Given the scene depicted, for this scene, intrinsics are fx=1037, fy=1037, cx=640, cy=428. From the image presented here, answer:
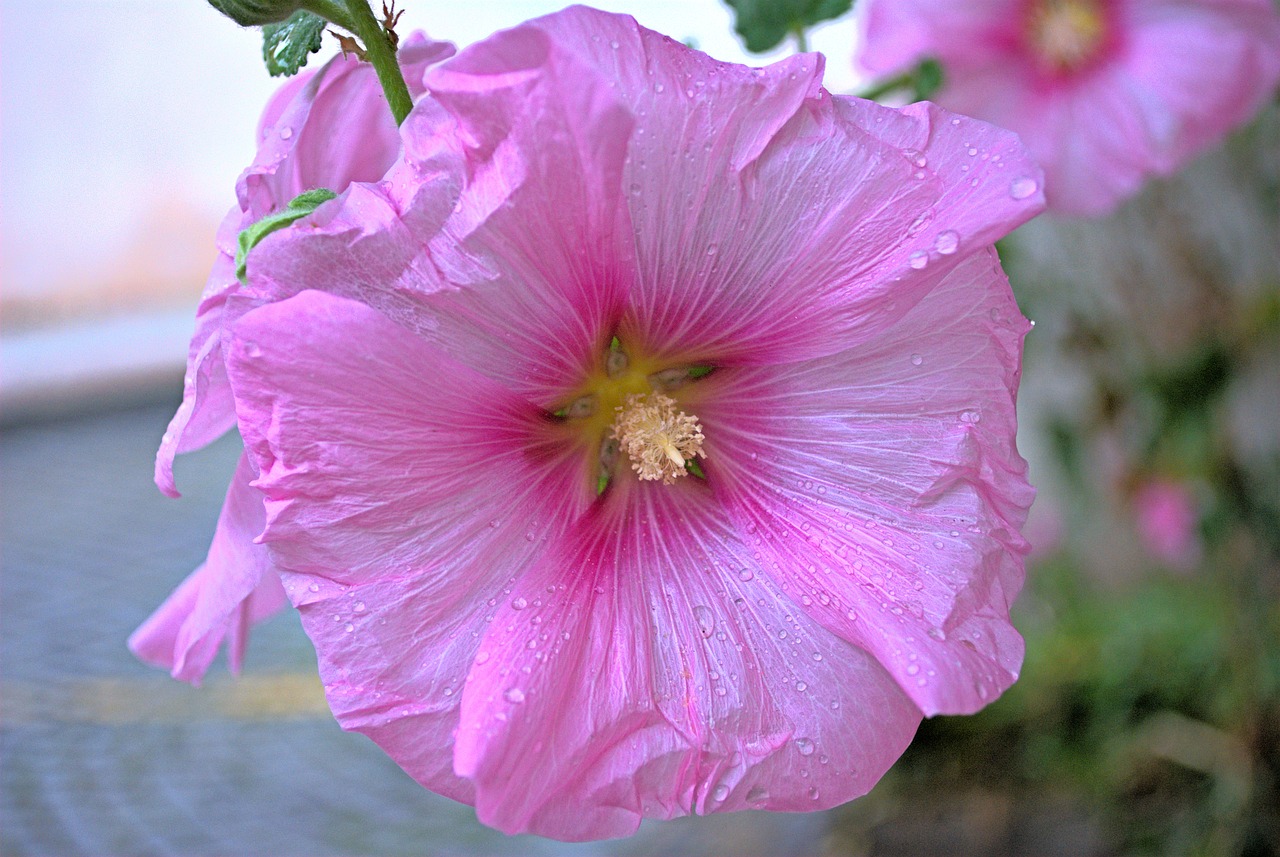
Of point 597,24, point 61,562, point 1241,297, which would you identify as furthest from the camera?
point 61,562

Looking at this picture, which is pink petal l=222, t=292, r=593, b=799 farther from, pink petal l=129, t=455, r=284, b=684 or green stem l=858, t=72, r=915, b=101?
green stem l=858, t=72, r=915, b=101

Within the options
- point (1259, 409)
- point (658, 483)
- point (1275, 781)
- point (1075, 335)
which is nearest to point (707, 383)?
point (658, 483)

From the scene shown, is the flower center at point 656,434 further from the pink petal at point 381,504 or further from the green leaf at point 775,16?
the green leaf at point 775,16

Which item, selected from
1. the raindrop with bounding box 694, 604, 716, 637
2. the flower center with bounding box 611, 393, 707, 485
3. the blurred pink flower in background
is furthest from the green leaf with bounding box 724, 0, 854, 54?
the blurred pink flower in background

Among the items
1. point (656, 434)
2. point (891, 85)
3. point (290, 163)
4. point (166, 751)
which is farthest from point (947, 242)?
point (166, 751)

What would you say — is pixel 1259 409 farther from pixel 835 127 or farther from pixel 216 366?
pixel 216 366

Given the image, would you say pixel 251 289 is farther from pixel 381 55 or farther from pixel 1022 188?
pixel 1022 188

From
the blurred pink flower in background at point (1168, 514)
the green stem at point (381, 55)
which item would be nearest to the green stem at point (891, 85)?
the green stem at point (381, 55)
